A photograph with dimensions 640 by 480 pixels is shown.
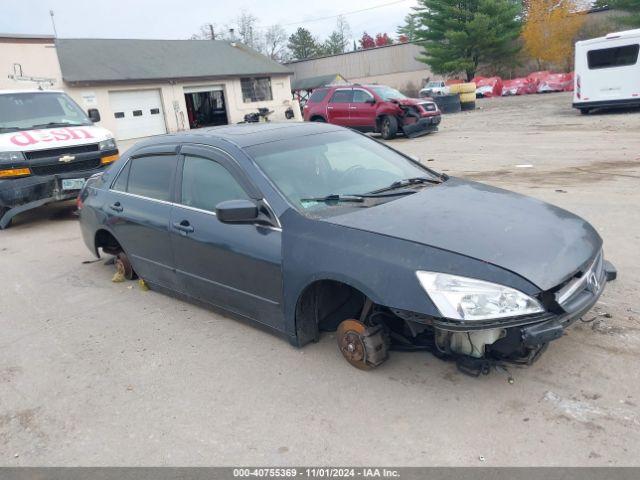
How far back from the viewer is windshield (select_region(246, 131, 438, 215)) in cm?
394

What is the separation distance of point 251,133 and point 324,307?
1629 mm

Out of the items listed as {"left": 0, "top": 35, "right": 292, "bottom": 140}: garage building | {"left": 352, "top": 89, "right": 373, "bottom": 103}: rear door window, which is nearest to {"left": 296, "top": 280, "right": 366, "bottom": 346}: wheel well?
{"left": 352, "top": 89, "right": 373, "bottom": 103}: rear door window

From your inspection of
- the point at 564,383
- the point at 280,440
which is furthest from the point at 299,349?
the point at 564,383

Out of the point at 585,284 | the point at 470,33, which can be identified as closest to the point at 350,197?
the point at 585,284

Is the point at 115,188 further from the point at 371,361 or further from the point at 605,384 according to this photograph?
the point at 605,384

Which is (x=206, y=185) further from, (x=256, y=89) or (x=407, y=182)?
(x=256, y=89)

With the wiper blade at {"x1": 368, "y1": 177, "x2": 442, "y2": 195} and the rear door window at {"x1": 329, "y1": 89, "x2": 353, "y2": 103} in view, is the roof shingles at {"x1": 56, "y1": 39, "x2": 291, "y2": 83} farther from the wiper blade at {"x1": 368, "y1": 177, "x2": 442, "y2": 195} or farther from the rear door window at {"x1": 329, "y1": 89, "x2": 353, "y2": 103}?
the wiper blade at {"x1": 368, "y1": 177, "x2": 442, "y2": 195}

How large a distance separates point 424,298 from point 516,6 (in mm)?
50367

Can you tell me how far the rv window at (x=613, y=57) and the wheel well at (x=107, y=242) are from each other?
18685 mm

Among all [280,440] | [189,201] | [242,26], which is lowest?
[280,440]

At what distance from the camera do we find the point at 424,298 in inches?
117

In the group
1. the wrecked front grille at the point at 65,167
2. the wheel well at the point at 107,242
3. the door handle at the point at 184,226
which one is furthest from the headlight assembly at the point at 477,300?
the wrecked front grille at the point at 65,167

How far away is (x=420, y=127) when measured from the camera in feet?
58.4

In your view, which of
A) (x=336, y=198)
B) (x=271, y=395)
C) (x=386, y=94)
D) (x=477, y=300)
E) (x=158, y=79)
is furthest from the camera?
(x=158, y=79)
